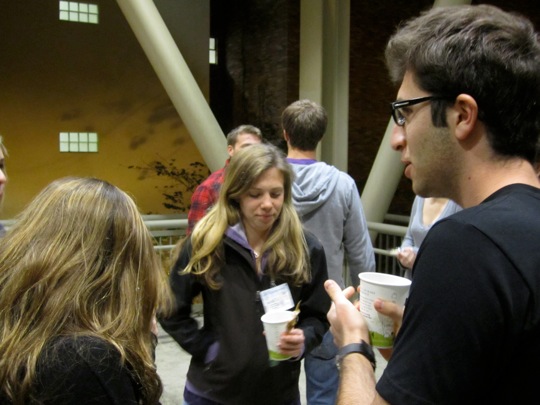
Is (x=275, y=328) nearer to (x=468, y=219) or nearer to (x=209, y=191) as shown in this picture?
(x=468, y=219)

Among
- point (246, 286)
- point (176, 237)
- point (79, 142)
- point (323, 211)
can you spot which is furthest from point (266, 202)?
point (79, 142)

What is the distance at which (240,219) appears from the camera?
2463mm

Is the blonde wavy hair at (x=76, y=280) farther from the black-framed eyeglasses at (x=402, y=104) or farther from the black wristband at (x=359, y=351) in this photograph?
the black-framed eyeglasses at (x=402, y=104)

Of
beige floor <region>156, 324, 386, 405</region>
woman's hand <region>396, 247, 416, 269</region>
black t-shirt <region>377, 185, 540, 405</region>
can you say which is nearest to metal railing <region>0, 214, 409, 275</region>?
beige floor <region>156, 324, 386, 405</region>

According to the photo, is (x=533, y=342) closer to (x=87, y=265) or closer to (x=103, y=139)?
(x=87, y=265)

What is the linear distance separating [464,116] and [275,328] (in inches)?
45.9

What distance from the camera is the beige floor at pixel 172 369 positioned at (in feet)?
13.8

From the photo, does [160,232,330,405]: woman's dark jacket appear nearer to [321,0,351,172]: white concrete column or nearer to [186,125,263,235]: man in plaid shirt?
[186,125,263,235]: man in plaid shirt

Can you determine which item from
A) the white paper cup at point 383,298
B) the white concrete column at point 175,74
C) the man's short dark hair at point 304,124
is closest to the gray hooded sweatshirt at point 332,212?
the man's short dark hair at point 304,124

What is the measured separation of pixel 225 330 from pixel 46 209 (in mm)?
1099

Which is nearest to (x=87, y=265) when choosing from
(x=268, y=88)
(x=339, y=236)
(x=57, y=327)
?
(x=57, y=327)

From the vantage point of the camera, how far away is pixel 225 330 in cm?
224

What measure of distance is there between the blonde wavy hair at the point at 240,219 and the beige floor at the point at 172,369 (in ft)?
7.19

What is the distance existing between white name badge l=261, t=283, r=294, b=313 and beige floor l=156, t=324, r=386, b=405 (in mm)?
2250
